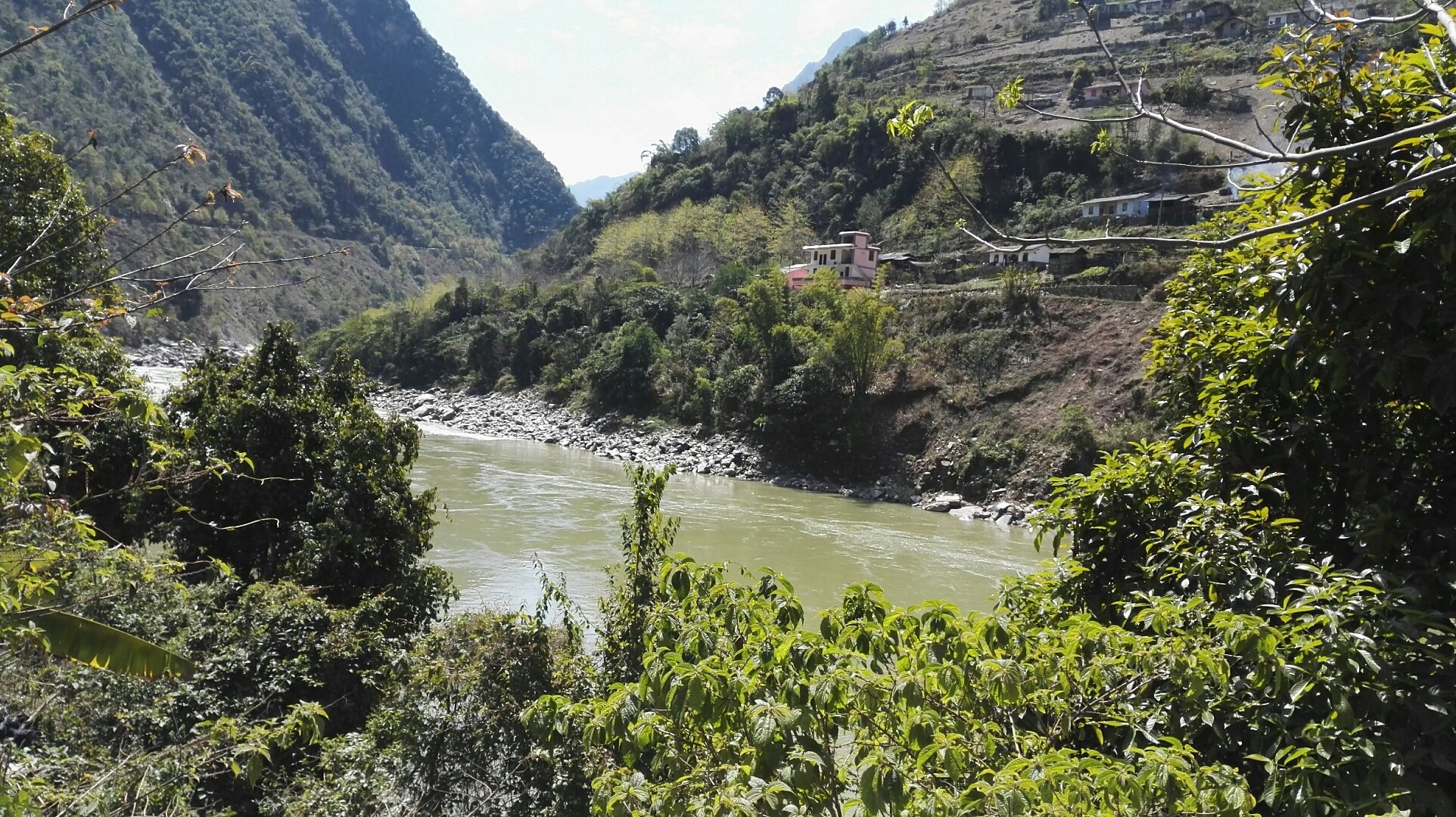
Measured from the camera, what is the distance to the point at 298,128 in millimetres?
94312

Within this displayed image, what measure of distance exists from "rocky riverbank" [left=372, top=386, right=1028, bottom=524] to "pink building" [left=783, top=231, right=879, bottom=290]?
12196 mm

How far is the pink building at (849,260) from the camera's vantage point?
127 feet

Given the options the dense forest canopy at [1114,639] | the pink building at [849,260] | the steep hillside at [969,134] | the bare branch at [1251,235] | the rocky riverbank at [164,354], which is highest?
the steep hillside at [969,134]

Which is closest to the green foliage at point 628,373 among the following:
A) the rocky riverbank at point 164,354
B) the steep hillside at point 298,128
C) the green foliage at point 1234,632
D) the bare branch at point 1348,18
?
the steep hillside at point 298,128

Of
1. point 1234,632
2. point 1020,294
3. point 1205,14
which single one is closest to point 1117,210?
point 1020,294

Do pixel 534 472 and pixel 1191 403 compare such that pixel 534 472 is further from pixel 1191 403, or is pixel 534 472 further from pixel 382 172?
pixel 382 172

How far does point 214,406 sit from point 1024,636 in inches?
339

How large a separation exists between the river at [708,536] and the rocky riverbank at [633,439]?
2.53 feet

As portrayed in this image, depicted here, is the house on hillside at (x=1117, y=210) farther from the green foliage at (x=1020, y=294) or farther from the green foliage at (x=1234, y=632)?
the green foliage at (x=1234, y=632)

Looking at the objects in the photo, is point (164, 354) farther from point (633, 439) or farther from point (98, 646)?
point (98, 646)

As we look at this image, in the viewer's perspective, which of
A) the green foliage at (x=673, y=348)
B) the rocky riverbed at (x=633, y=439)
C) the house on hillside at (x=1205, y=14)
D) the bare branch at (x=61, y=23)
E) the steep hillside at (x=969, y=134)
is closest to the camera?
the bare branch at (x=61, y=23)

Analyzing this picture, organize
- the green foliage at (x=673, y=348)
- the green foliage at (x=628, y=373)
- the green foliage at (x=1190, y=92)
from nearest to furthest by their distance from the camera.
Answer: the green foliage at (x=673, y=348) → the green foliage at (x=628, y=373) → the green foliage at (x=1190, y=92)

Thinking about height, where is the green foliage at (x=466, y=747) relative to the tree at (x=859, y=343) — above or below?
below

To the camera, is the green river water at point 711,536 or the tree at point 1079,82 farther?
the tree at point 1079,82
